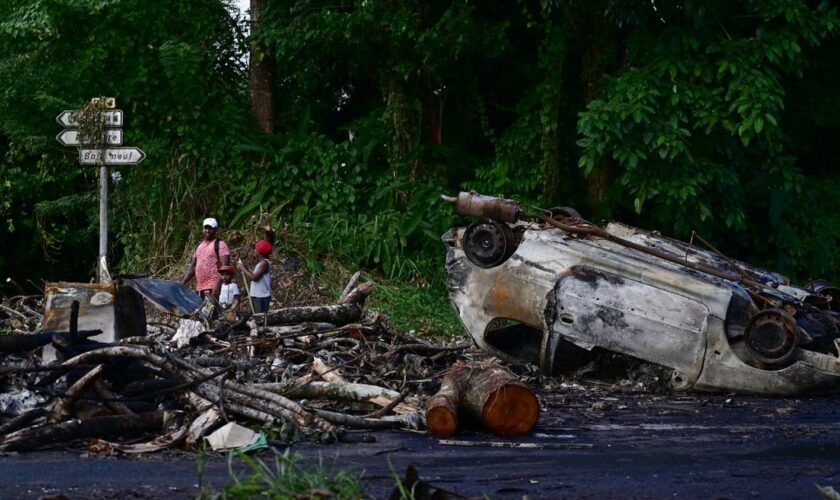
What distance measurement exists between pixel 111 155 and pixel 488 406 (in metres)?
7.31

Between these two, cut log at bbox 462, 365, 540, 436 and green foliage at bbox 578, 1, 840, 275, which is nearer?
cut log at bbox 462, 365, 540, 436

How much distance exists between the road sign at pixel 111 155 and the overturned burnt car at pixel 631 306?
401 centimetres

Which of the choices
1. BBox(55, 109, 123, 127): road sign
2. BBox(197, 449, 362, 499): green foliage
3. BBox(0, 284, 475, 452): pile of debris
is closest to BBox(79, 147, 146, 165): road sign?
BBox(55, 109, 123, 127): road sign

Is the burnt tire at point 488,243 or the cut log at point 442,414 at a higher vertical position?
the burnt tire at point 488,243

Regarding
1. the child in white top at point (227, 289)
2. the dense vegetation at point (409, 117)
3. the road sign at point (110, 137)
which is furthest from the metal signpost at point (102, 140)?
the dense vegetation at point (409, 117)

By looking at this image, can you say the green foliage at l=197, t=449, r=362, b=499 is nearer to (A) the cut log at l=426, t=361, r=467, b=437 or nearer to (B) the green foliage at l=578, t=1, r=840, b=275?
(A) the cut log at l=426, t=361, r=467, b=437

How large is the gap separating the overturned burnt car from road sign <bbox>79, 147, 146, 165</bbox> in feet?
13.1

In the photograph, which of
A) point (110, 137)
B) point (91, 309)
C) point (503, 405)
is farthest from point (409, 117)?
point (503, 405)

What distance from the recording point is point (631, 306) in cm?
1109

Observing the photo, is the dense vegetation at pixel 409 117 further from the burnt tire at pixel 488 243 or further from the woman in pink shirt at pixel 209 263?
the burnt tire at pixel 488 243

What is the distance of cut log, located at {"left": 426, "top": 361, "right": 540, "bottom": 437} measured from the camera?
821 cm

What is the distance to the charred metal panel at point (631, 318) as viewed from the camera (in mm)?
10969

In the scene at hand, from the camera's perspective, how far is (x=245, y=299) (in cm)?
1783

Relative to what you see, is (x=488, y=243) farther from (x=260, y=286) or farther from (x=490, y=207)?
(x=260, y=286)
